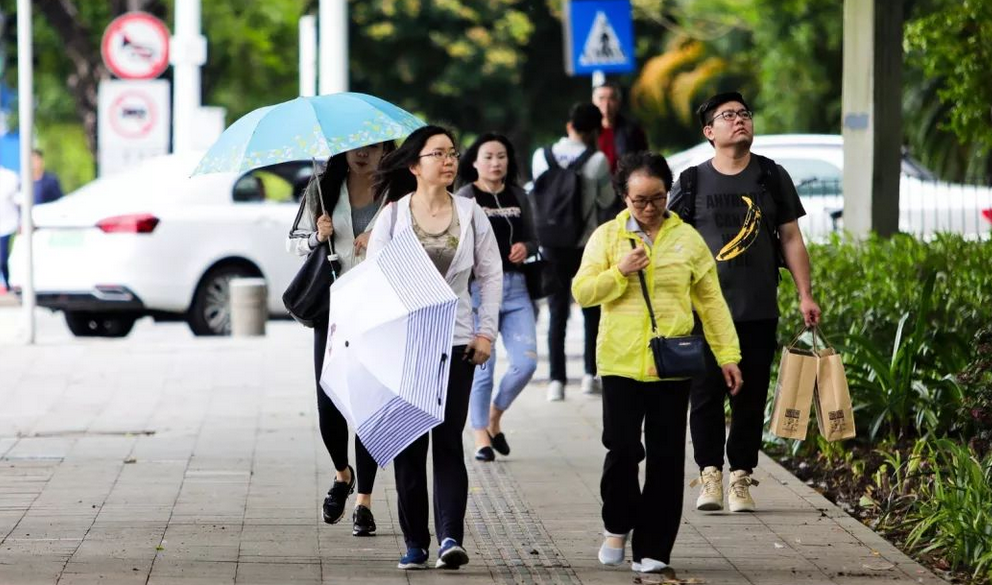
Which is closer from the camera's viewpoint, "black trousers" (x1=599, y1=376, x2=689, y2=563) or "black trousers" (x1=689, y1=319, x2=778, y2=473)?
"black trousers" (x1=599, y1=376, x2=689, y2=563)

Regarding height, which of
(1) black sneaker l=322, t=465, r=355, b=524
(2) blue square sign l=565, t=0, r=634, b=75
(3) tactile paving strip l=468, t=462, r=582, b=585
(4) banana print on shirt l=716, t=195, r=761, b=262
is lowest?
(3) tactile paving strip l=468, t=462, r=582, b=585

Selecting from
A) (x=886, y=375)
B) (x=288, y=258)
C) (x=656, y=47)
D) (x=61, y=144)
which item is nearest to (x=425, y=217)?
(x=886, y=375)

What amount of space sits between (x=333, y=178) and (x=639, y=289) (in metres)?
1.55

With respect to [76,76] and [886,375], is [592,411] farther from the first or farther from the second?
[76,76]

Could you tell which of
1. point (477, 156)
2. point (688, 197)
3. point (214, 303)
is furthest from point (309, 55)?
point (688, 197)

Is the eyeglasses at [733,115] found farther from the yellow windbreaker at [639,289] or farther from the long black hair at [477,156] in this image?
the long black hair at [477,156]

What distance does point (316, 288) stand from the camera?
7352 millimetres

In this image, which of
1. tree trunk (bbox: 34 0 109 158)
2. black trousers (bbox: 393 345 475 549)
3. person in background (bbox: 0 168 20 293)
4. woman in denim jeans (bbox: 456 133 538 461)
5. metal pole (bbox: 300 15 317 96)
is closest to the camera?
black trousers (bbox: 393 345 475 549)

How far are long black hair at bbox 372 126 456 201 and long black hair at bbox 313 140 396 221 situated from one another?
0.79 feet

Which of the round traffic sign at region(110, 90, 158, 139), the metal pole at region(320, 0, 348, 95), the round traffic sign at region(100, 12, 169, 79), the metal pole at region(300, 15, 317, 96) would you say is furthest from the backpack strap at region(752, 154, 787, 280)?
the metal pole at region(300, 15, 317, 96)

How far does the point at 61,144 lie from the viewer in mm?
47812

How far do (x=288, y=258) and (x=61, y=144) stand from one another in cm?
3299

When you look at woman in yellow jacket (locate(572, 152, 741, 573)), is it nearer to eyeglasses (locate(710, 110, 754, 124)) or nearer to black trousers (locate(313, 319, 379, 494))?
eyeglasses (locate(710, 110, 754, 124))

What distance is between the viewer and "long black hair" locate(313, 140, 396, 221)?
7395 millimetres
